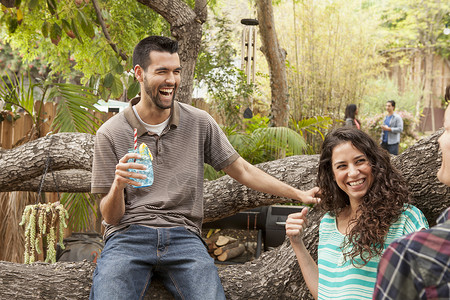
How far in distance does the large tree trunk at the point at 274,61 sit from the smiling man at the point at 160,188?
5.07 meters

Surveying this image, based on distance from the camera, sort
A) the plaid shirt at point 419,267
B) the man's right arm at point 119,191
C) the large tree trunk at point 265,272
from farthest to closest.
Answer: the large tree trunk at point 265,272 < the man's right arm at point 119,191 < the plaid shirt at point 419,267

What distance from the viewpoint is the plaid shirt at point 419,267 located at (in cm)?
71

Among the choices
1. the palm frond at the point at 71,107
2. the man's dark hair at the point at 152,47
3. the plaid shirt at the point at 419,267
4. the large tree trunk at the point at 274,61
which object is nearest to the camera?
the plaid shirt at the point at 419,267

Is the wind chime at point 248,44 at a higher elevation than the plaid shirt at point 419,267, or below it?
higher

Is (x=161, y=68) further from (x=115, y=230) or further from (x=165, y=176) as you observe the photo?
(x=115, y=230)

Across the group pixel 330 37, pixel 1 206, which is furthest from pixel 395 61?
pixel 1 206

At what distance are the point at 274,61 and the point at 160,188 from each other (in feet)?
18.0

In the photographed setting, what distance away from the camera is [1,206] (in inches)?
203

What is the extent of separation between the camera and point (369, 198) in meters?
1.92

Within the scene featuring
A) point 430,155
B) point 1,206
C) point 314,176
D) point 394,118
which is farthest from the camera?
point 394,118

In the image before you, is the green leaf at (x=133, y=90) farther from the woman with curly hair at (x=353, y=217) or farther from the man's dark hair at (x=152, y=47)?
the woman with curly hair at (x=353, y=217)

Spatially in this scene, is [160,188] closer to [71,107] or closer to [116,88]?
[116,88]

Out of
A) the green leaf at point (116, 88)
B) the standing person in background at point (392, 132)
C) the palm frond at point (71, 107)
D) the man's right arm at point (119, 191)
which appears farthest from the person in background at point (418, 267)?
the standing person in background at point (392, 132)

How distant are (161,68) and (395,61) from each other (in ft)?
69.1
